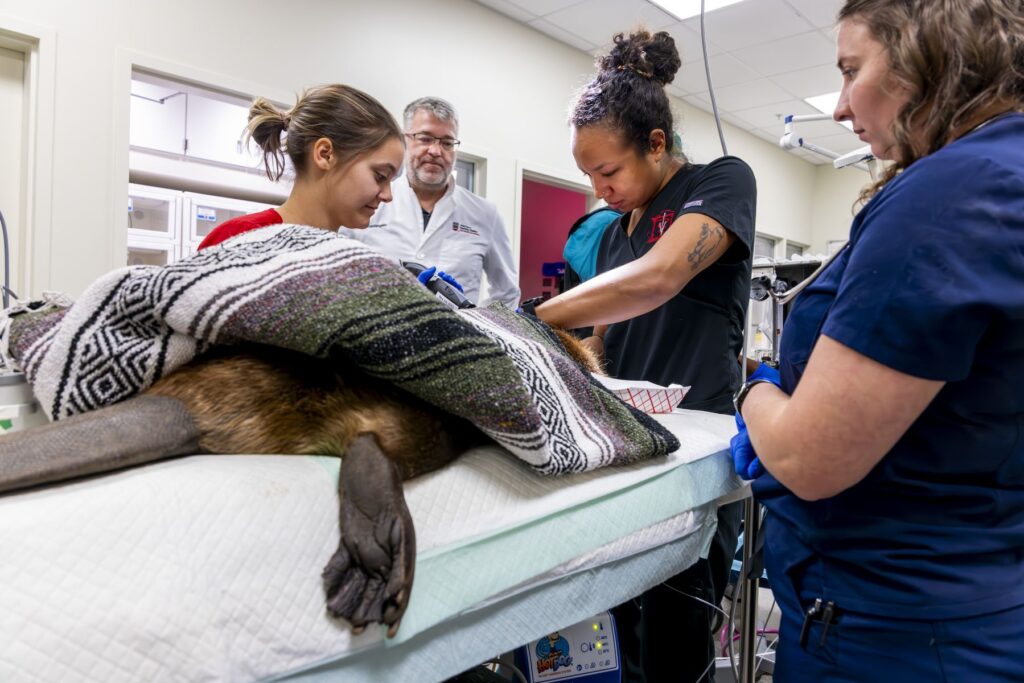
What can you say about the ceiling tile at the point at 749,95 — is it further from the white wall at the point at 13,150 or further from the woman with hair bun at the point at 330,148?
the white wall at the point at 13,150

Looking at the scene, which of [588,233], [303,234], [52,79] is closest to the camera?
[303,234]

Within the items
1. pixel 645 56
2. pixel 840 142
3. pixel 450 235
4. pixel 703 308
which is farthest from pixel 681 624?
pixel 840 142

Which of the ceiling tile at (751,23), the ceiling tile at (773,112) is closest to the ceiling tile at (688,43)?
the ceiling tile at (751,23)

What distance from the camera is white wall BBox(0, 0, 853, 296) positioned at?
7.54 ft

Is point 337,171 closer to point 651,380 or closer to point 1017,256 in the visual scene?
point 651,380

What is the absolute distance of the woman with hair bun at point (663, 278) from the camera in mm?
1209

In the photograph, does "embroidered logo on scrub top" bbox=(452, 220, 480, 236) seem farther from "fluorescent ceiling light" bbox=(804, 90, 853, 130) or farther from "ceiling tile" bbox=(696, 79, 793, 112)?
"fluorescent ceiling light" bbox=(804, 90, 853, 130)

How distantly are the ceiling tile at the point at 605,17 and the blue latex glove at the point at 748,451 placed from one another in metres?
3.34

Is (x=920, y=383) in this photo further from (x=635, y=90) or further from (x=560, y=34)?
(x=560, y=34)

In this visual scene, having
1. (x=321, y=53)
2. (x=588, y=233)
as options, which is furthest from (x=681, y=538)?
(x=321, y=53)

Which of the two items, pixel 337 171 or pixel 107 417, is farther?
pixel 337 171

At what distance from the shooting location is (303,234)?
29.9 inches

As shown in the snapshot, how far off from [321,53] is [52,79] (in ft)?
3.65

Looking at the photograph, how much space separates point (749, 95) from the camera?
511 cm
